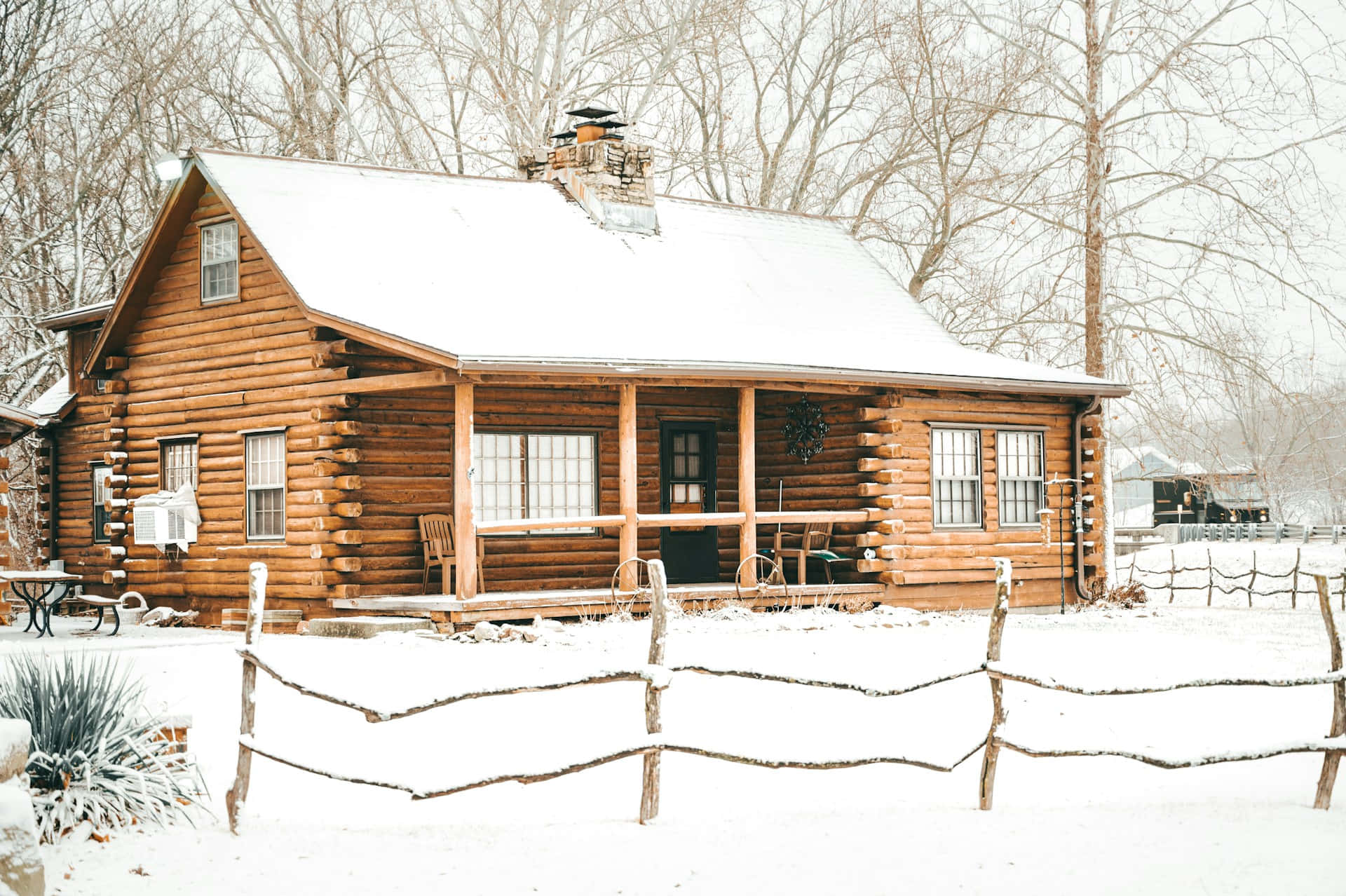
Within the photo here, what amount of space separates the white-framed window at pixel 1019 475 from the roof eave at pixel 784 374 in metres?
0.76

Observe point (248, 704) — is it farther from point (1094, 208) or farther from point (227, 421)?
point (1094, 208)

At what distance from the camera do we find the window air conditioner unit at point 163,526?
18.9m

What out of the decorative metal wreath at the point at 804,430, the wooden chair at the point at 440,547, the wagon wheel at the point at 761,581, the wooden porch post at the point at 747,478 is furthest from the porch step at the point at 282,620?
the decorative metal wreath at the point at 804,430

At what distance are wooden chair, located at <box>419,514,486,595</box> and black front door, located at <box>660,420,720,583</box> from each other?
3.20 metres

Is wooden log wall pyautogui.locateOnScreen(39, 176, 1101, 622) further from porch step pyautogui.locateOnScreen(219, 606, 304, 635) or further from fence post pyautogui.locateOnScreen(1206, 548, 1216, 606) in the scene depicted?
fence post pyautogui.locateOnScreen(1206, 548, 1216, 606)

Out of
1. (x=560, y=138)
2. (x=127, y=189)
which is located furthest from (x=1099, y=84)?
(x=127, y=189)

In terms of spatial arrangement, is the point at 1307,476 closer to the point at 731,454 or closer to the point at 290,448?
the point at 731,454

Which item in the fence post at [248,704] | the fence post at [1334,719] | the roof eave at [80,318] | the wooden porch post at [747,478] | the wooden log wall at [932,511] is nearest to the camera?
the fence post at [248,704]

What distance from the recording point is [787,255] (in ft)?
75.1

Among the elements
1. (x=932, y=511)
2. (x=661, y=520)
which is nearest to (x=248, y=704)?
(x=661, y=520)

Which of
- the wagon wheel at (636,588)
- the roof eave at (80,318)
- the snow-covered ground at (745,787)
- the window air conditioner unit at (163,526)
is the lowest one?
the snow-covered ground at (745,787)

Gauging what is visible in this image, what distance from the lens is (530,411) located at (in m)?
18.3

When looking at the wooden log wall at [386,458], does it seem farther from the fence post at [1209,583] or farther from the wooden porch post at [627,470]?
the fence post at [1209,583]

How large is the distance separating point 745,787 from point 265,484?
10.5 metres
